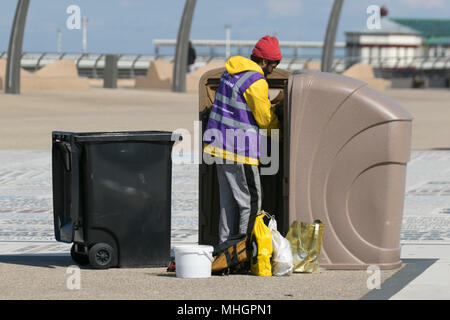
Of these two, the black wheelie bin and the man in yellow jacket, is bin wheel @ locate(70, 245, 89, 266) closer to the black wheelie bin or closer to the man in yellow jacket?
the black wheelie bin

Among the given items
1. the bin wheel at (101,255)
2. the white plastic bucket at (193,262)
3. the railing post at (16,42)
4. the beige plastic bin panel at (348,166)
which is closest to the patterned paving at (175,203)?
the bin wheel at (101,255)

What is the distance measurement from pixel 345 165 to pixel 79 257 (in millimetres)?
2077

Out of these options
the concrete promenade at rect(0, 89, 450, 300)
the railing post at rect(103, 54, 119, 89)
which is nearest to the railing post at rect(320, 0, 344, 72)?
the railing post at rect(103, 54, 119, 89)

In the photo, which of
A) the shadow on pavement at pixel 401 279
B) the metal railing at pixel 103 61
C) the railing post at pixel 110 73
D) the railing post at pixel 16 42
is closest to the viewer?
the shadow on pavement at pixel 401 279

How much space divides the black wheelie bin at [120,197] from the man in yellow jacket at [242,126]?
0.41m

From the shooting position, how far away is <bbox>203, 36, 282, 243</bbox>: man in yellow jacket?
7.68m

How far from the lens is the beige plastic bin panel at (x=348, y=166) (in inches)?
304

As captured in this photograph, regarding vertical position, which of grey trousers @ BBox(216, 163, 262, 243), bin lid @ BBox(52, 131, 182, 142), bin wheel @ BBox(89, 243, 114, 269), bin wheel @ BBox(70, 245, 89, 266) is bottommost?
bin wheel @ BBox(70, 245, 89, 266)

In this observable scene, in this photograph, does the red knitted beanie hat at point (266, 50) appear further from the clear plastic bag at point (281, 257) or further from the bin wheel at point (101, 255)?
the bin wheel at point (101, 255)

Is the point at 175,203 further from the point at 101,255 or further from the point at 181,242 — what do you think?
the point at 101,255

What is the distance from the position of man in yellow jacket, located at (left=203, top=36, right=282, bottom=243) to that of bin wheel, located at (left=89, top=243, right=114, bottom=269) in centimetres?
82

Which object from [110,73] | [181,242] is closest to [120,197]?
[181,242]
